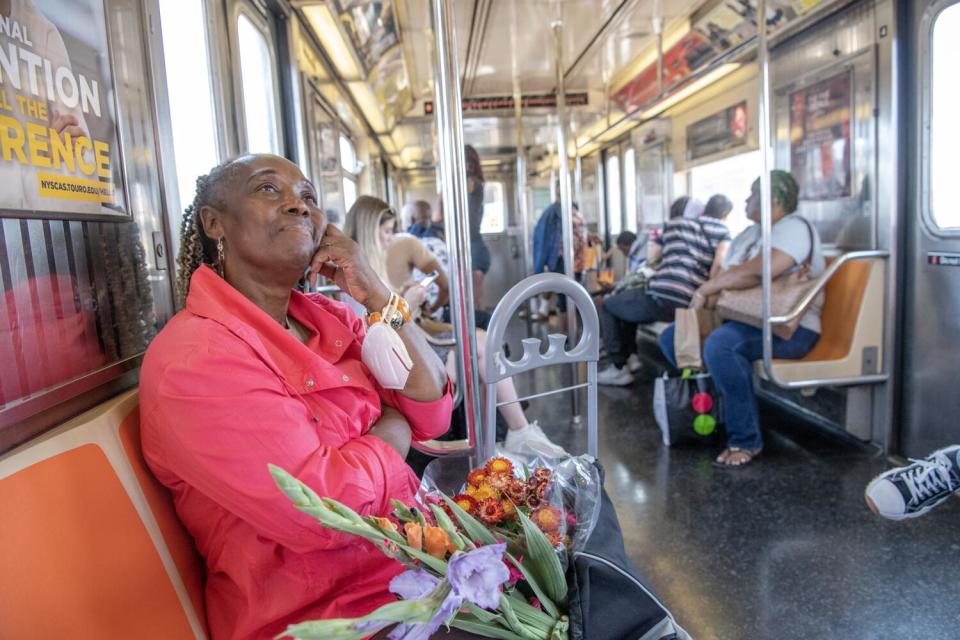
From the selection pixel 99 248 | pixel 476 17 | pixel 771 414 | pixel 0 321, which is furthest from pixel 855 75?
pixel 0 321

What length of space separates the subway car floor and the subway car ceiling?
2.23 ft

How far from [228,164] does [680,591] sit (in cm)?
206

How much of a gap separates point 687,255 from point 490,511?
4.17 m

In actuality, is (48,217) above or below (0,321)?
above

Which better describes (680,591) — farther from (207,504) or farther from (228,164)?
(228,164)

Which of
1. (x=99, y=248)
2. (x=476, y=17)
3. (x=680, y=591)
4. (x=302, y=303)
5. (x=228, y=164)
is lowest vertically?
(x=680, y=591)

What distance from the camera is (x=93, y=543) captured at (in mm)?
1095

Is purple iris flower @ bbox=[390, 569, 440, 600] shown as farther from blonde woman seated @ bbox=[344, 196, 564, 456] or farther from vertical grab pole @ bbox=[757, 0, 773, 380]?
vertical grab pole @ bbox=[757, 0, 773, 380]

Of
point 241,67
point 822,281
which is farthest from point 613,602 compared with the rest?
point 822,281

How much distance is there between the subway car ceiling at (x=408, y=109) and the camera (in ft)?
5.09

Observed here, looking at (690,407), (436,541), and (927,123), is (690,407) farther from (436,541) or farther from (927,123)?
(436,541)

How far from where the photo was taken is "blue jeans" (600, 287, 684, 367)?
18.3 feet

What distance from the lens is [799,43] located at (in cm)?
449

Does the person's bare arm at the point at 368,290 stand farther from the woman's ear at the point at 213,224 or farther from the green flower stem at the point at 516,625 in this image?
the green flower stem at the point at 516,625
